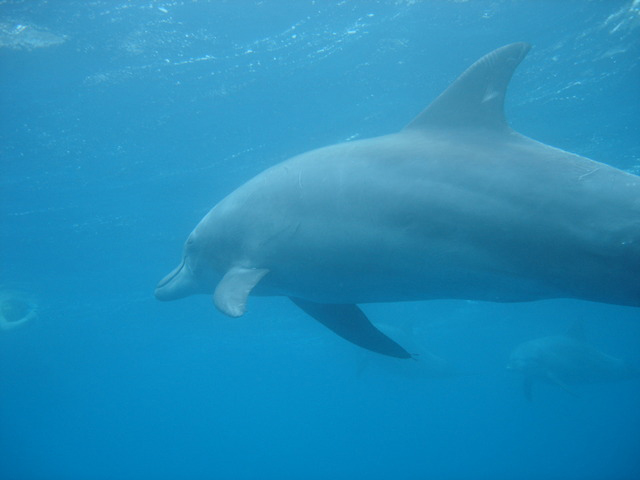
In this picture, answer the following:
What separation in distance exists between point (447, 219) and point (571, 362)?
20.6 m

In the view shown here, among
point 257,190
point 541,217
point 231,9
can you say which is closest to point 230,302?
point 257,190

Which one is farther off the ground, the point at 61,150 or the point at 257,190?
the point at 257,190

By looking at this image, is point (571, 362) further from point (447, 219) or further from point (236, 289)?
point (236, 289)

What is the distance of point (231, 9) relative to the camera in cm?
1018

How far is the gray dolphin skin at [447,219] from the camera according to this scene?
11.6ft

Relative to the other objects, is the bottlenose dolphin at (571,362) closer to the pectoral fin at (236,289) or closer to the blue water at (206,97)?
the blue water at (206,97)

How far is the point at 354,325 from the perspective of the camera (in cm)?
554

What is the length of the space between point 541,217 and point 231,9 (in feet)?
29.0

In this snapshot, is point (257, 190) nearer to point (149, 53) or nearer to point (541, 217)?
point (541, 217)

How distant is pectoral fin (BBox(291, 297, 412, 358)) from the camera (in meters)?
5.52

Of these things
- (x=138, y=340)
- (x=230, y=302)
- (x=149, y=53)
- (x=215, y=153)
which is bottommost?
(x=138, y=340)

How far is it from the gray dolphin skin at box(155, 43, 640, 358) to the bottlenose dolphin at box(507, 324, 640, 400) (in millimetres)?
19774

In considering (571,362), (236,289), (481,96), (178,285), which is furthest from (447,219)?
(571,362)

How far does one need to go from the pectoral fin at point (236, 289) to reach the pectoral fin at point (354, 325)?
41.6 inches
